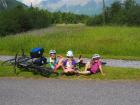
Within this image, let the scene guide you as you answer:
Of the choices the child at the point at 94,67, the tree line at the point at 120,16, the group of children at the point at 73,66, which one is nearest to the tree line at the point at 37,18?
the tree line at the point at 120,16

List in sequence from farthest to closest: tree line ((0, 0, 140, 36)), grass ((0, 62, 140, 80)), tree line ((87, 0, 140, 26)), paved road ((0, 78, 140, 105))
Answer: tree line ((87, 0, 140, 26)) → tree line ((0, 0, 140, 36)) → grass ((0, 62, 140, 80)) → paved road ((0, 78, 140, 105))

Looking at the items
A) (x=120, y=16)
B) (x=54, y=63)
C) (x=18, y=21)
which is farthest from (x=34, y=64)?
(x=120, y=16)

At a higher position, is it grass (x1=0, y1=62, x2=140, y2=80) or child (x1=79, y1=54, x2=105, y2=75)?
child (x1=79, y1=54, x2=105, y2=75)

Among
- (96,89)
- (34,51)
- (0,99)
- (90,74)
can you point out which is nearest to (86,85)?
(96,89)

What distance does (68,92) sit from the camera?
11227 millimetres

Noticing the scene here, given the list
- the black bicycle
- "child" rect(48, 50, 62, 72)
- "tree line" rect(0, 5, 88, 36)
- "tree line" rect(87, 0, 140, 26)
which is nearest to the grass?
the black bicycle

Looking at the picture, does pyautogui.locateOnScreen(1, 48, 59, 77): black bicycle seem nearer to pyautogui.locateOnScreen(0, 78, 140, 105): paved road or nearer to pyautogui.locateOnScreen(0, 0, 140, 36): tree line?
pyautogui.locateOnScreen(0, 78, 140, 105): paved road

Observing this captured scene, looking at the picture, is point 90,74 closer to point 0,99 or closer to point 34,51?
point 34,51

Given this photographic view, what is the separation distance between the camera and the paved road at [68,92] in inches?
396

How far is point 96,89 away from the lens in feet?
38.4

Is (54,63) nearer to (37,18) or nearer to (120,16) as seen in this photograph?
(37,18)

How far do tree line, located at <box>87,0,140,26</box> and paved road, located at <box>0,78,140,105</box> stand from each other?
52.4 m

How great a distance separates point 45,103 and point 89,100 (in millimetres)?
1106

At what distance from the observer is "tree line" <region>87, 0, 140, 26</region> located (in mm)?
65688
